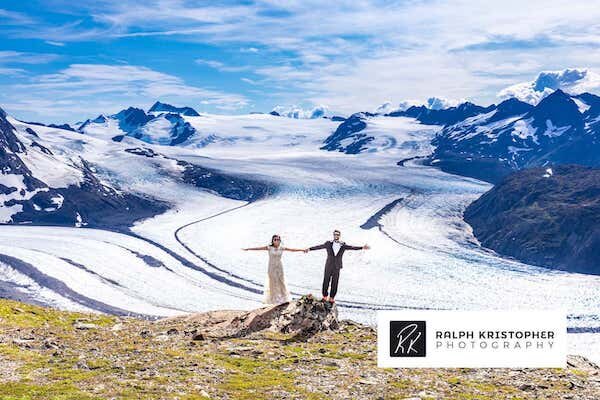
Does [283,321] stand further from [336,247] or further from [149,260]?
[149,260]

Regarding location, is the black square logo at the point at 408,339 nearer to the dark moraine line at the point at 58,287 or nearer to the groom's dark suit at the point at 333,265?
the groom's dark suit at the point at 333,265

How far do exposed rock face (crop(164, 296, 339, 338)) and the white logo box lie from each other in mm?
5510

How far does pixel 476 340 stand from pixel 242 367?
861cm

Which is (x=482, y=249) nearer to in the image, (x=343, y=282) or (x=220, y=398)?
(x=343, y=282)

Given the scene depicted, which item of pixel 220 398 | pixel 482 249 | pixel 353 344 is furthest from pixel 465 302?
pixel 220 398

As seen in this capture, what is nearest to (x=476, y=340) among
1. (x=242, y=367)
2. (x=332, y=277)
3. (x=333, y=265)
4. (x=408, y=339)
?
(x=408, y=339)

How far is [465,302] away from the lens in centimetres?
12800

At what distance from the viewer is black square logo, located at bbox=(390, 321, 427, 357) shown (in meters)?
21.3

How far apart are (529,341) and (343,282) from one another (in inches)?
4623

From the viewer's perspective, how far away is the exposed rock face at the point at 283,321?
26859 mm

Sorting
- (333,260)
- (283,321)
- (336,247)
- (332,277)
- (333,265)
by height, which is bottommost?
(283,321)

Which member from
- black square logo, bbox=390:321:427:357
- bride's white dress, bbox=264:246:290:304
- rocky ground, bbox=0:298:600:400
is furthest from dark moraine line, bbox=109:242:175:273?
black square logo, bbox=390:321:427:357

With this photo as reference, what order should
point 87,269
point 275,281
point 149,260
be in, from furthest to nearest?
1. point 149,260
2. point 87,269
3. point 275,281

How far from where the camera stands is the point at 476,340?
21797 millimetres
